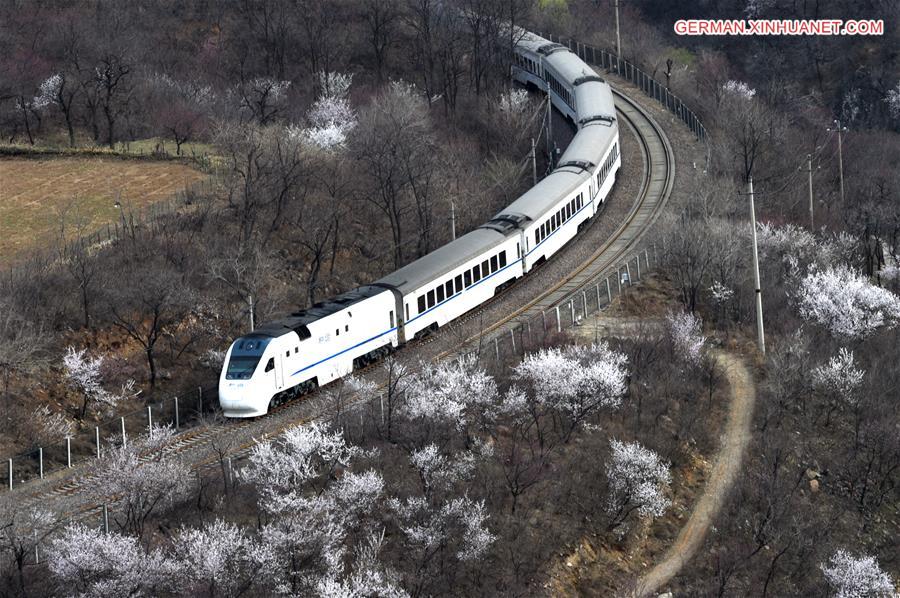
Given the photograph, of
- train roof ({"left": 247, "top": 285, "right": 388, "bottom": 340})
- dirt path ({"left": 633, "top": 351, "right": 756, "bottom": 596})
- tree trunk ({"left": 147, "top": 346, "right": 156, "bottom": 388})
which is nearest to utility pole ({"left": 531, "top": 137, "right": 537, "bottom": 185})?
dirt path ({"left": 633, "top": 351, "right": 756, "bottom": 596})

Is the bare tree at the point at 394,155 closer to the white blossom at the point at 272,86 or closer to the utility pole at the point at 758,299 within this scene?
the white blossom at the point at 272,86

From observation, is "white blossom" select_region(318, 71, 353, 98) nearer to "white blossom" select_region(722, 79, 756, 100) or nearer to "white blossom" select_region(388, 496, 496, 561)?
"white blossom" select_region(722, 79, 756, 100)

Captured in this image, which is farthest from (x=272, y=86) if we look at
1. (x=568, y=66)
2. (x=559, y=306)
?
(x=559, y=306)

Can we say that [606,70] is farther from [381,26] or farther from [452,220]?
[452,220]

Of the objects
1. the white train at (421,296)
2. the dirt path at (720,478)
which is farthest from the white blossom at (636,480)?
the white train at (421,296)

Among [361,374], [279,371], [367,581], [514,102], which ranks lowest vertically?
[367,581]

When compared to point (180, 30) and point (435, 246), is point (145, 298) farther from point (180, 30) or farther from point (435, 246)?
point (180, 30)
